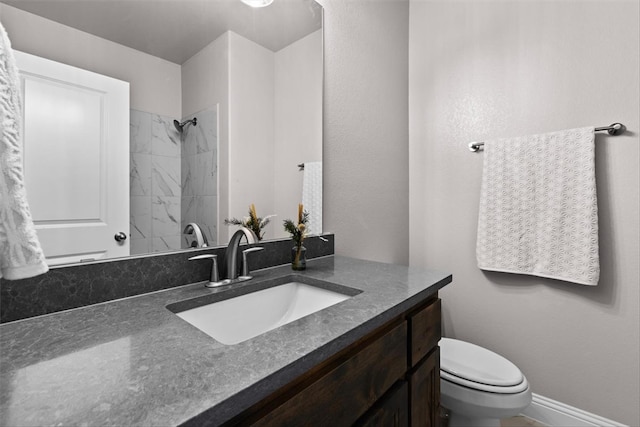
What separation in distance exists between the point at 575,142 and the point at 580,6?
0.64 metres

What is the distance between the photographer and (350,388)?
0.65m

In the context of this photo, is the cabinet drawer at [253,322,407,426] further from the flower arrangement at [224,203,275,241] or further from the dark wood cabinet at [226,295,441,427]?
the flower arrangement at [224,203,275,241]

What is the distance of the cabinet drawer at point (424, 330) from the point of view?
89 centimetres

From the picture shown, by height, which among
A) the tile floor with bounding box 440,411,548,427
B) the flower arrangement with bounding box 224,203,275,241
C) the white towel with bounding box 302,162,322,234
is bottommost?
the tile floor with bounding box 440,411,548,427

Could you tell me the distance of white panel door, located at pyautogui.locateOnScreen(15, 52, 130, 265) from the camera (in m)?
0.70

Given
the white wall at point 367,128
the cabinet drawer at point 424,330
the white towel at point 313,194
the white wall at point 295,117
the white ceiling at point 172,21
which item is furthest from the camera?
the white wall at point 367,128

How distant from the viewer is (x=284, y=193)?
4.12 feet

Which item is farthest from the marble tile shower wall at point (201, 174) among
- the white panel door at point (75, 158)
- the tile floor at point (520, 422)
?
the tile floor at point (520, 422)

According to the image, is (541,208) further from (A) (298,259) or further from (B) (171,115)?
(B) (171,115)

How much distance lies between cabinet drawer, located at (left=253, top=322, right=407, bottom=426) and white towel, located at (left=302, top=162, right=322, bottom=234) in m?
0.66

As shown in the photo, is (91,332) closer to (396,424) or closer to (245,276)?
(245,276)

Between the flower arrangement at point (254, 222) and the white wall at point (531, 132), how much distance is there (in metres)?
1.13

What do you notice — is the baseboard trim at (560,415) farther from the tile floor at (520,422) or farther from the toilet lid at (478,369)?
the toilet lid at (478,369)

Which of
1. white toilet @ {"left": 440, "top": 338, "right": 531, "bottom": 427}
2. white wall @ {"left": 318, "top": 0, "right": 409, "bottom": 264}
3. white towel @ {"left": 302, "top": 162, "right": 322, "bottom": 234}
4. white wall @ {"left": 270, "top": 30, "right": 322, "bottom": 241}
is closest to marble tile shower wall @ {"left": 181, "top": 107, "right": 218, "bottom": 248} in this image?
white wall @ {"left": 270, "top": 30, "right": 322, "bottom": 241}
